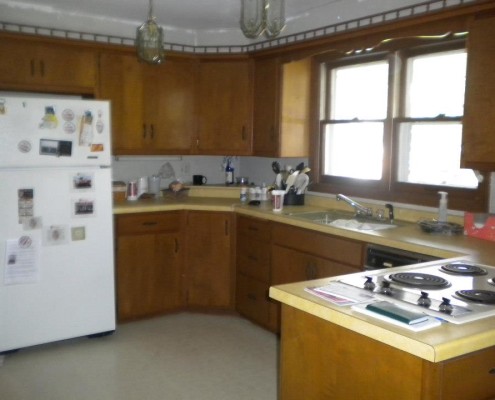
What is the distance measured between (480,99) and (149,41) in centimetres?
161

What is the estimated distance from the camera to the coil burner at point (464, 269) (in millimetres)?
1991

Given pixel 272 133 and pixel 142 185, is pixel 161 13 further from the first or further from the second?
pixel 142 185

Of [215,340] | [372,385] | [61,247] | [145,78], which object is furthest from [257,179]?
[372,385]

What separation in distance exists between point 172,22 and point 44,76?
1078 millimetres

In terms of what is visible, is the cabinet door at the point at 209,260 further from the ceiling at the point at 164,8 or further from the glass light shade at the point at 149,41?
the glass light shade at the point at 149,41

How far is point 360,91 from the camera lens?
3.80m

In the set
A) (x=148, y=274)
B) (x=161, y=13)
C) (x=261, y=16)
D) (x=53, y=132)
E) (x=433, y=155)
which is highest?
(x=161, y=13)

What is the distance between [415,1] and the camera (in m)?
2.96

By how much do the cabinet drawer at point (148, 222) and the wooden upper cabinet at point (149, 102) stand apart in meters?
0.60

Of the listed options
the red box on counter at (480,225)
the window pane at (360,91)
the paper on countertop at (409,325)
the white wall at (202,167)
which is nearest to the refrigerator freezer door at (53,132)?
the white wall at (202,167)

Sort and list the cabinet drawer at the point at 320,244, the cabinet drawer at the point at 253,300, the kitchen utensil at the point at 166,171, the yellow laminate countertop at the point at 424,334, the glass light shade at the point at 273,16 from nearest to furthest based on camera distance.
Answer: the yellow laminate countertop at the point at 424,334
the glass light shade at the point at 273,16
the cabinet drawer at the point at 320,244
the cabinet drawer at the point at 253,300
the kitchen utensil at the point at 166,171

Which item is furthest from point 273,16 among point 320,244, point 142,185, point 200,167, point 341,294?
point 200,167

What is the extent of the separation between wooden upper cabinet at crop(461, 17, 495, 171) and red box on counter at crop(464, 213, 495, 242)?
33 centimetres

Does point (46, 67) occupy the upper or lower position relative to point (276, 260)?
upper
